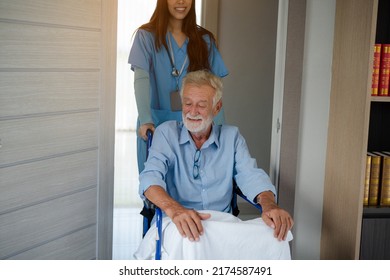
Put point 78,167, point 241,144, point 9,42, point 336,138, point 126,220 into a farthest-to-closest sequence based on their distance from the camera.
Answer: point 126,220, point 336,138, point 78,167, point 241,144, point 9,42

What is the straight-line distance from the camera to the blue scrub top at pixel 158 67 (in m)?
2.69

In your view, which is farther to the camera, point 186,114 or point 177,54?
point 177,54

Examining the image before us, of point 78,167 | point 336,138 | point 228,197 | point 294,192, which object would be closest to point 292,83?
point 336,138

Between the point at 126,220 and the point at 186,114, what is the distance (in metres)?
1.31

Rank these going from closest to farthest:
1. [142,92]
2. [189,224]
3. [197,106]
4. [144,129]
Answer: [189,224] → [197,106] → [144,129] → [142,92]

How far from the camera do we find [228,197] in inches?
97.1

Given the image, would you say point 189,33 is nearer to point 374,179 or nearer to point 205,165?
point 205,165

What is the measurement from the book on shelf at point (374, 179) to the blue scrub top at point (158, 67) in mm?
916

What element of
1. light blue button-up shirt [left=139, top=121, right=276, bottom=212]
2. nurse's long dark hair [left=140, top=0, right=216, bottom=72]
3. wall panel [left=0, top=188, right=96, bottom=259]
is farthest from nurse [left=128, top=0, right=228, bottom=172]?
wall panel [left=0, top=188, right=96, bottom=259]

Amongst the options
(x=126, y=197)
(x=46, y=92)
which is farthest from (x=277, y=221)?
(x=126, y=197)

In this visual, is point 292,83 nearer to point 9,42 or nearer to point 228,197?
point 228,197

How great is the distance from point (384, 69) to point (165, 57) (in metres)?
0.97

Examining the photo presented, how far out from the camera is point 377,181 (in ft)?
9.23

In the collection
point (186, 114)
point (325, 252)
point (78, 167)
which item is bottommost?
point (325, 252)
